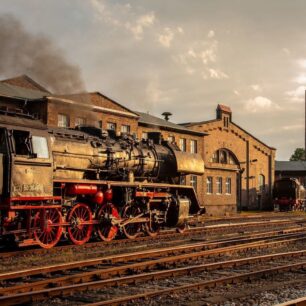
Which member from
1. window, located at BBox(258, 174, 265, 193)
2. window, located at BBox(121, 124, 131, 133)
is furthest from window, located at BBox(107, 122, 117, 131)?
window, located at BBox(258, 174, 265, 193)

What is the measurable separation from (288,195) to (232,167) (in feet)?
24.8

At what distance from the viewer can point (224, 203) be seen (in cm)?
4416

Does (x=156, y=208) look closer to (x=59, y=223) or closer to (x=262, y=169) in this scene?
(x=59, y=223)

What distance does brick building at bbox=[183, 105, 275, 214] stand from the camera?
142ft

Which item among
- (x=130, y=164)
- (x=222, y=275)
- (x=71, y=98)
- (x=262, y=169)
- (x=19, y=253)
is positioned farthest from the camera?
(x=262, y=169)

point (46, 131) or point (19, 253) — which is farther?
point (46, 131)

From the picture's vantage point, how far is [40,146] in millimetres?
12297

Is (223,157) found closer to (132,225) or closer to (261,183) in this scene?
(261,183)

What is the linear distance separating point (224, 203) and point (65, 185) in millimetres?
32337

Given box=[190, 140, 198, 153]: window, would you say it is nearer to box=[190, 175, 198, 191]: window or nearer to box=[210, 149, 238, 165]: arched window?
box=[190, 175, 198, 191]: window

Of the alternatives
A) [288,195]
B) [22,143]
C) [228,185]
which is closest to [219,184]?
[228,185]

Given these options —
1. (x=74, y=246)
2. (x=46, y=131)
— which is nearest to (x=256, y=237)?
(x=74, y=246)

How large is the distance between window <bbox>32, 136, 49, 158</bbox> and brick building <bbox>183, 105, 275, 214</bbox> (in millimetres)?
30586

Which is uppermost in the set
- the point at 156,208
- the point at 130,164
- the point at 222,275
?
the point at 130,164
